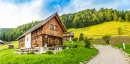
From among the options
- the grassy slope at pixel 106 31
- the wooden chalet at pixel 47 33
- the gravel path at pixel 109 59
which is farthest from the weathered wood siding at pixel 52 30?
the grassy slope at pixel 106 31

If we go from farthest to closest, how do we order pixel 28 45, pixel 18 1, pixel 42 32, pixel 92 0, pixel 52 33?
pixel 92 0 < pixel 28 45 < pixel 18 1 < pixel 52 33 < pixel 42 32

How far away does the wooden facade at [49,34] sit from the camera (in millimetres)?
18483

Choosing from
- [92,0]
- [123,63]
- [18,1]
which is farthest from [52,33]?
[92,0]

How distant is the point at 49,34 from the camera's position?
63.6ft

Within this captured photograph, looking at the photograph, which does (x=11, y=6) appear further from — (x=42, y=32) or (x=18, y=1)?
(x=42, y=32)

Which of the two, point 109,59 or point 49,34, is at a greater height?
point 49,34

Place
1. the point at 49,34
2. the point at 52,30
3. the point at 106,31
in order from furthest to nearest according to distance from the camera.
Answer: the point at 106,31
the point at 52,30
the point at 49,34

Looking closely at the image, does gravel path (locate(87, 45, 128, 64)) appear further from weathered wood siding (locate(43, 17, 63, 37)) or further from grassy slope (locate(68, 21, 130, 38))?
grassy slope (locate(68, 21, 130, 38))

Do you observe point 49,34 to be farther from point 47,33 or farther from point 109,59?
point 109,59

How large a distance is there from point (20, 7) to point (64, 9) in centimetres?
1130

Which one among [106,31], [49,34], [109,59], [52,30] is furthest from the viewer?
[106,31]

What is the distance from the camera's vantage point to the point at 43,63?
8.12 meters

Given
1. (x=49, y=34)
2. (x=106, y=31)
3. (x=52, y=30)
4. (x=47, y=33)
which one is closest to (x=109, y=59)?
(x=47, y=33)

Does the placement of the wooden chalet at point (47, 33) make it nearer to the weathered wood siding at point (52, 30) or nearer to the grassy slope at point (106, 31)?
the weathered wood siding at point (52, 30)
